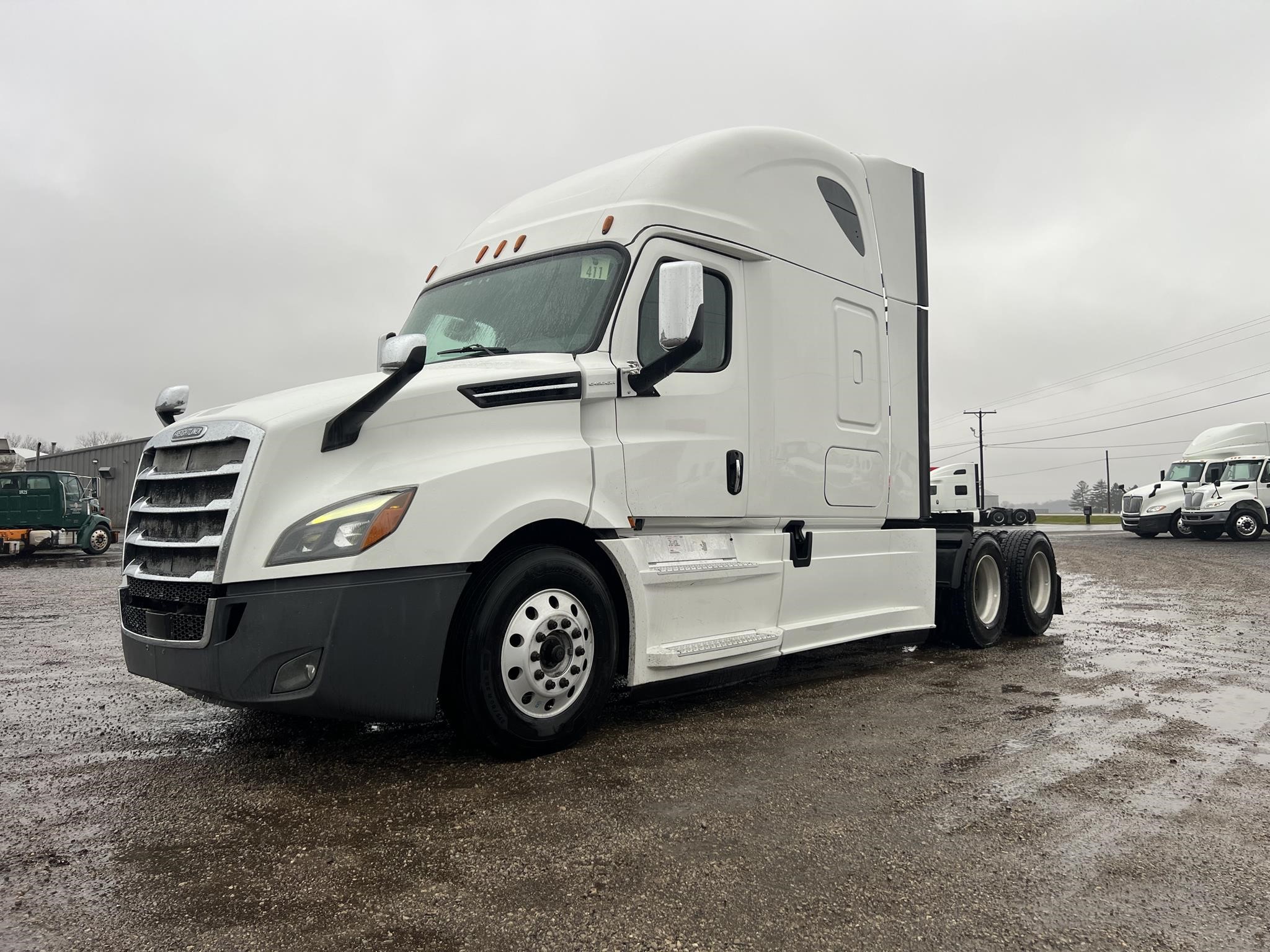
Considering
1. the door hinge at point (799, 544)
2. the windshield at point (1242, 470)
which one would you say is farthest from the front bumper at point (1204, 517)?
the door hinge at point (799, 544)

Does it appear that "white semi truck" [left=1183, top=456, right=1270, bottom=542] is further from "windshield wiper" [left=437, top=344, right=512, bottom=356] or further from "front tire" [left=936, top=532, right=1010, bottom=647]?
"windshield wiper" [left=437, top=344, right=512, bottom=356]

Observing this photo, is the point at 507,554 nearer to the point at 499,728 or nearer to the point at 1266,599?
the point at 499,728

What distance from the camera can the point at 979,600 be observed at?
26.4 feet

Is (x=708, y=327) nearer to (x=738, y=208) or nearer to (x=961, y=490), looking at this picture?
(x=738, y=208)

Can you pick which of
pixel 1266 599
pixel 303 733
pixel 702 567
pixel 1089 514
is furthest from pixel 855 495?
pixel 1089 514

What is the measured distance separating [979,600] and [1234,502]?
23.6 meters

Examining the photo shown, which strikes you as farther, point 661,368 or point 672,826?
point 661,368

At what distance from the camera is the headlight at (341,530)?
371 cm

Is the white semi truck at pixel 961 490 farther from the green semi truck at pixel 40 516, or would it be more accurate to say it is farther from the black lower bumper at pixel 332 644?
the green semi truck at pixel 40 516

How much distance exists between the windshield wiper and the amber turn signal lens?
1.29 meters

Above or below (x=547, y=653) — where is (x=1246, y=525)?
above

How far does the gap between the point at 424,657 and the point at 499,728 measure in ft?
1.61

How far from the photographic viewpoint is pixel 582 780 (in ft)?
12.9

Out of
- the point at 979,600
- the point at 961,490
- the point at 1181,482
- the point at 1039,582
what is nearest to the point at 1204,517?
the point at 1181,482
